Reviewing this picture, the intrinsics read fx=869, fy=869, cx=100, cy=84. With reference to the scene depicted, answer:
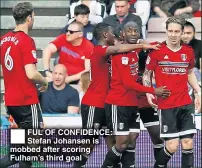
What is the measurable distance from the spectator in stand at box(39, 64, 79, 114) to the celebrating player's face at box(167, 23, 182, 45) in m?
3.08

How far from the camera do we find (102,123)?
11.2m

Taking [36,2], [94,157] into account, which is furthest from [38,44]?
[94,157]

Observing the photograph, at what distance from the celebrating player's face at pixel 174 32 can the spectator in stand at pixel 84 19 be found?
4.19 meters

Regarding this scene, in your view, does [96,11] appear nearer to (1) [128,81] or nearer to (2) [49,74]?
(2) [49,74]

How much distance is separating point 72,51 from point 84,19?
741mm

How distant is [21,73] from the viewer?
1005cm

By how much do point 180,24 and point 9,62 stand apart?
2.09 meters

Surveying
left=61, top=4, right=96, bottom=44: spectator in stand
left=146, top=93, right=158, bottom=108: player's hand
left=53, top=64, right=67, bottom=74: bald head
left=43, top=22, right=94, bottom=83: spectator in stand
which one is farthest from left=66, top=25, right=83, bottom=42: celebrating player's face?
left=146, top=93, right=158, bottom=108: player's hand

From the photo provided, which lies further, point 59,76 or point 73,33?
point 73,33

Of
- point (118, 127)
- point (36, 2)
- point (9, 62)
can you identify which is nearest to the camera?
point (9, 62)

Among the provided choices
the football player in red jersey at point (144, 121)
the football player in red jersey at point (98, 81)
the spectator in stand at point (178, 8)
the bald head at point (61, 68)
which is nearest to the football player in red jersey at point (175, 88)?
the football player in red jersey at point (144, 121)

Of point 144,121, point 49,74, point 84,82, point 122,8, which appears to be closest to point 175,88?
point 144,121

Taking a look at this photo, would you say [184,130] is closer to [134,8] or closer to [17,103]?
[17,103]

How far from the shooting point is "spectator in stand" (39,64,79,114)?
1317cm
